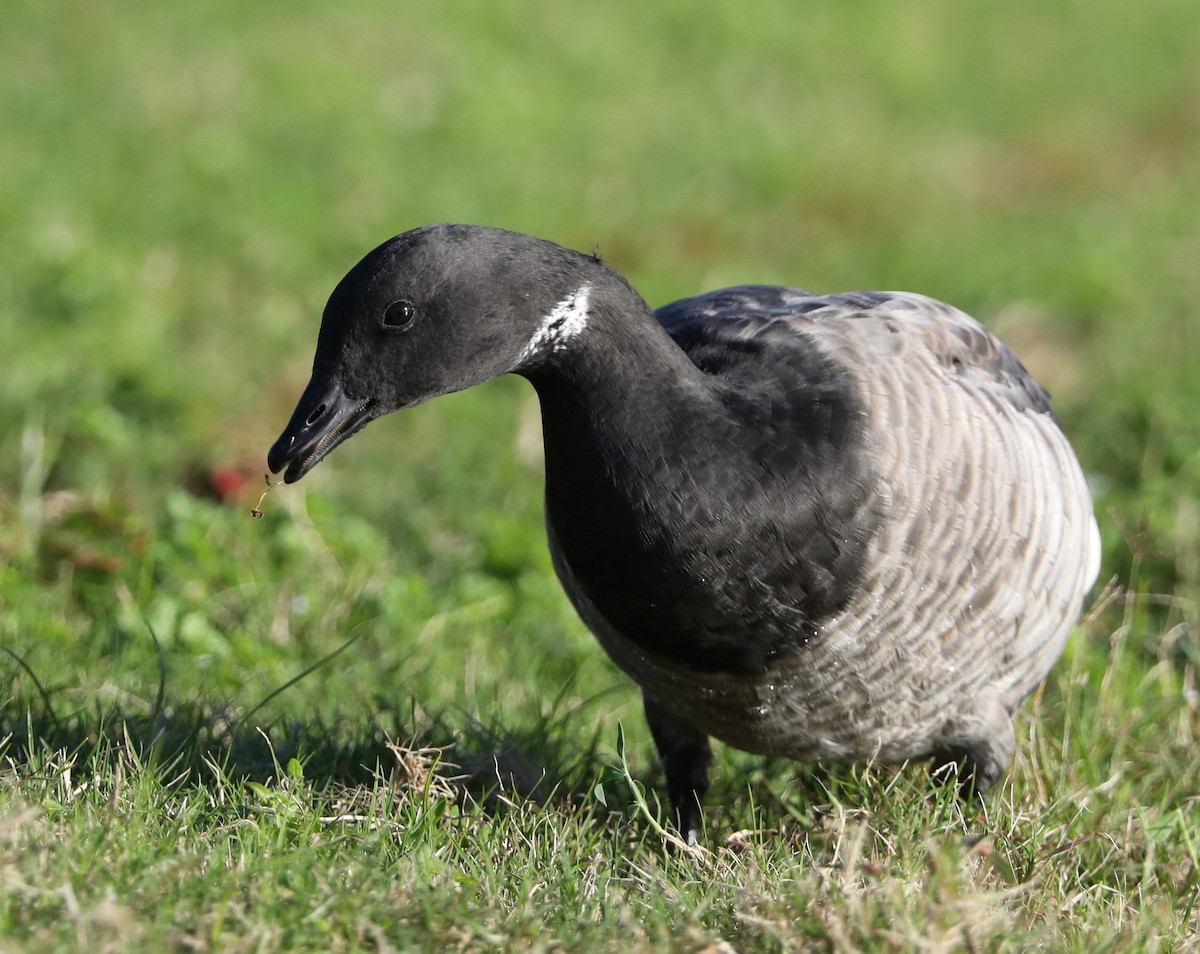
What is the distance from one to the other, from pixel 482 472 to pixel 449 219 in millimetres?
2865

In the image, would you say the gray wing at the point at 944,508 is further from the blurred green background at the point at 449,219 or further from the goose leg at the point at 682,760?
the blurred green background at the point at 449,219

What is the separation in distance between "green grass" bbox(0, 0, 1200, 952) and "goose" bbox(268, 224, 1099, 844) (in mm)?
297

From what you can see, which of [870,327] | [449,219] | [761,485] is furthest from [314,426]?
[449,219]

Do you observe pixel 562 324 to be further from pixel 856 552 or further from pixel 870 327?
pixel 870 327

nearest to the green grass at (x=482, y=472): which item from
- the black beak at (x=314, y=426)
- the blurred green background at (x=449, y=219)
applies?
the blurred green background at (x=449, y=219)

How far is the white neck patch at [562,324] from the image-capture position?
3461mm

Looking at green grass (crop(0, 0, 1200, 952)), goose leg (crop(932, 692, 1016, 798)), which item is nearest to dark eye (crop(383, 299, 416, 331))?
green grass (crop(0, 0, 1200, 952))

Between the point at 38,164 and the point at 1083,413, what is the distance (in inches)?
245

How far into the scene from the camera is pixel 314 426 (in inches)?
133

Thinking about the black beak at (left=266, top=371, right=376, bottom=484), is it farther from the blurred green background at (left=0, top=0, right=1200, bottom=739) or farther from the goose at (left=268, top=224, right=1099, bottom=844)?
the blurred green background at (left=0, top=0, right=1200, bottom=739)

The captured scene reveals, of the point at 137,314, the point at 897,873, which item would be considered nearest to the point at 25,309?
the point at 137,314

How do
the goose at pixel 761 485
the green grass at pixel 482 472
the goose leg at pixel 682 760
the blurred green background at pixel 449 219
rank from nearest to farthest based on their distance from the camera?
the green grass at pixel 482 472
the goose at pixel 761 485
the goose leg at pixel 682 760
the blurred green background at pixel 449 219

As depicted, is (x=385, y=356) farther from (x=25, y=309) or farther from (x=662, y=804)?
(x=25, y=309)

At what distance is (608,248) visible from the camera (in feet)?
33.4
